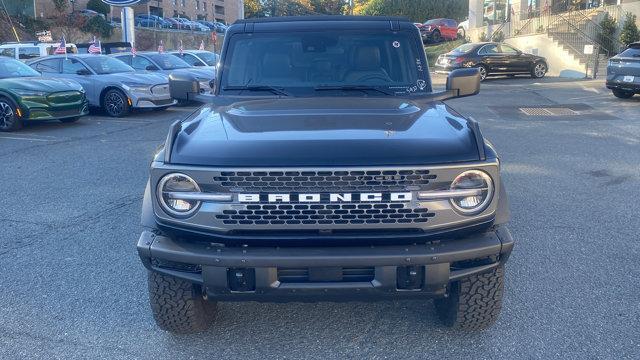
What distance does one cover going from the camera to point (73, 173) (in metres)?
8.74

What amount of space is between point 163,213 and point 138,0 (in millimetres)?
22171

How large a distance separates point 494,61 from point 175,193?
22541 millimetres

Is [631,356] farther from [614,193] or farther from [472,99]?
[472,99]

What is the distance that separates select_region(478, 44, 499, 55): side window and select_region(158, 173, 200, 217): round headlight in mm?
22249

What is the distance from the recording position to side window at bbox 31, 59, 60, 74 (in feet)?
50.6

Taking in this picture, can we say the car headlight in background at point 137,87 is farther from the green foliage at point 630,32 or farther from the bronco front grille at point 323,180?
the green foliage at point 630,32

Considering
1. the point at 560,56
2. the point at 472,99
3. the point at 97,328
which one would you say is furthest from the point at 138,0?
the point at 97,328

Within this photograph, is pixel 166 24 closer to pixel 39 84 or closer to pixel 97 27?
pixel 97 27

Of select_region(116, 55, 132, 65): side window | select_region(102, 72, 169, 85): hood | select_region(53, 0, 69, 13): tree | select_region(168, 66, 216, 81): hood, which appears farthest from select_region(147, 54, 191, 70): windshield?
select_region(53, 0, 69, 13): tree

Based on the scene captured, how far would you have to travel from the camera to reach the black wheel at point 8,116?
488 inches

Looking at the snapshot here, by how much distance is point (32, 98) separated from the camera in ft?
41.1

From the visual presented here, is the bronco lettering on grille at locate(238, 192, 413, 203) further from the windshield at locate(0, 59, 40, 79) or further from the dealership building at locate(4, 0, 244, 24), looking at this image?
the dealership building at locate(4, 0, 244, 24)

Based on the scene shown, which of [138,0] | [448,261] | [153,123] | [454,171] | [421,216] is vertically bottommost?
[153,123]

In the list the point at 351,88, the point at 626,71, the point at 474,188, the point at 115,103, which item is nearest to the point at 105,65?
the point at 115,103
